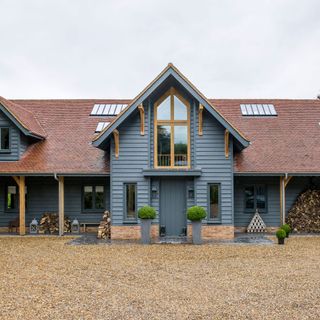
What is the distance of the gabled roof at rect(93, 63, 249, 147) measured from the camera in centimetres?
1543

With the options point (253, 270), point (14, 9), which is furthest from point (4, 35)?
point (253, 270)

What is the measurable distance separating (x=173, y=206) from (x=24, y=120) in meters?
7.79

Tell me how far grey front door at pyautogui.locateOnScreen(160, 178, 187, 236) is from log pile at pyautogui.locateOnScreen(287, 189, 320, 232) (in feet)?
15.8

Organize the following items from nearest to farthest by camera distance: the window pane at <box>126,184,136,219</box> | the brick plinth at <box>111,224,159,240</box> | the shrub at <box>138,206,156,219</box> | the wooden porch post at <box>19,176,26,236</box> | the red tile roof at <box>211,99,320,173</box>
Result: the shrub at <box>138,206,156,219</box> < the brick plinth at <box>111,224,159,240</box> < the window pane at <box>126,184,136,219</box> < the wooden porch post at <box>19,176,26,236</box> < the red tile roof at <box>211,99,320,173</box>

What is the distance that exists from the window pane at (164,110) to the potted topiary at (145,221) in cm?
359

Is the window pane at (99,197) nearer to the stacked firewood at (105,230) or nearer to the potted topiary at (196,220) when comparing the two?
the stacked firewood at (105,230)

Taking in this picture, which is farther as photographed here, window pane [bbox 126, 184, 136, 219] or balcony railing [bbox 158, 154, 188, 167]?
window pane [bbox 126, 184, 136, 219]

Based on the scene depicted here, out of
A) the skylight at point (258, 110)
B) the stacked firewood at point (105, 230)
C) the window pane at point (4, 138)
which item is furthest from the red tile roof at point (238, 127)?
the stacked firewood at point (105, 230)

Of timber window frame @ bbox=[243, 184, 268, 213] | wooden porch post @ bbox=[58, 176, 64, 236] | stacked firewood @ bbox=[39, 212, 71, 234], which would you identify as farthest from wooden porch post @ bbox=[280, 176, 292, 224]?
stacked firewood @ bbox=[39, 212, 71, 234]

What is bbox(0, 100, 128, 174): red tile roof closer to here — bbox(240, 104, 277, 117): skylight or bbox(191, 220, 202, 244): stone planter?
bbox(191, 220, 202, 244): stone planter

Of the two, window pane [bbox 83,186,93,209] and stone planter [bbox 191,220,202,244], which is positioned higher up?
window pane [bbox 83,186,93,209]

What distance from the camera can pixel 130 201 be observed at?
16.6m

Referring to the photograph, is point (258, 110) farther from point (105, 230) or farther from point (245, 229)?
point (105, 230)

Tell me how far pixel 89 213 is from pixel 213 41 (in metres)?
12.3
